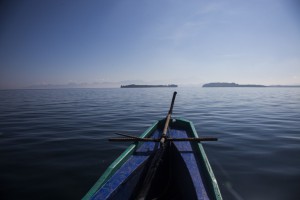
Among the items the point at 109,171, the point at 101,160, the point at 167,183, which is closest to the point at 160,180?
the point at 167,183

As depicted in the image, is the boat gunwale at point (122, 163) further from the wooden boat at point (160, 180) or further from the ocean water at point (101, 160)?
the ocean water at point (101, 160)

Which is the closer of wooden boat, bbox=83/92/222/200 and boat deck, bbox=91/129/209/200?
wooden boat, bbox=83/92/222/200

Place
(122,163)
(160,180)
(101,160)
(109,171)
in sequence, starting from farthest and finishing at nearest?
(101,160) < (122,163) < (109,171) < (160,180)

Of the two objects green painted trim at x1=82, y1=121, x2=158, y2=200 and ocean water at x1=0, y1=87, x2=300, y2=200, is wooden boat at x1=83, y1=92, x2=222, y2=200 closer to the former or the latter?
green painted trim at x1=82, y1=121, x2=158, y2=200

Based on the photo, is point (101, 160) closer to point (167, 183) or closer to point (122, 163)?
point (122, 163)

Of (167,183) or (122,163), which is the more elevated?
(167,183)

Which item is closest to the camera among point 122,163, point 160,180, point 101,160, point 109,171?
point 160,180

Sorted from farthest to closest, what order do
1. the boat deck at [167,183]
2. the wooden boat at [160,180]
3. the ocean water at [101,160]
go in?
the ocean water at [101,160], the boat deck at [167,183], the wooden boat at [160,180]

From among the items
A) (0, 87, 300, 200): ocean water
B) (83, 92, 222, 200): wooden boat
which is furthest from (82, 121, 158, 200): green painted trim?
(0, 87, 300, 200): ocean water

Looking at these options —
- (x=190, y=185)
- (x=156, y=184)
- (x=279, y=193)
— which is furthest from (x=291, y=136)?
(x=156, y=184)

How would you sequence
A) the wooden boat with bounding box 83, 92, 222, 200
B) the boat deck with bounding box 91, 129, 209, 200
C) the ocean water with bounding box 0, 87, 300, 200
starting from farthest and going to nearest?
the ocean water with bounding box 0, 87, 300, 200
the boat deck with bounding box 91, 129, 209, 200
the wooden boat with bounding box 83, 92, 222, 200

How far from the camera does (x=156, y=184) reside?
3518 millimetres

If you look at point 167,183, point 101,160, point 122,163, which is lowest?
point 101,160

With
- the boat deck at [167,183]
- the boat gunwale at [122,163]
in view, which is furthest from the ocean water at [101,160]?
the boat deck at [167,183]
